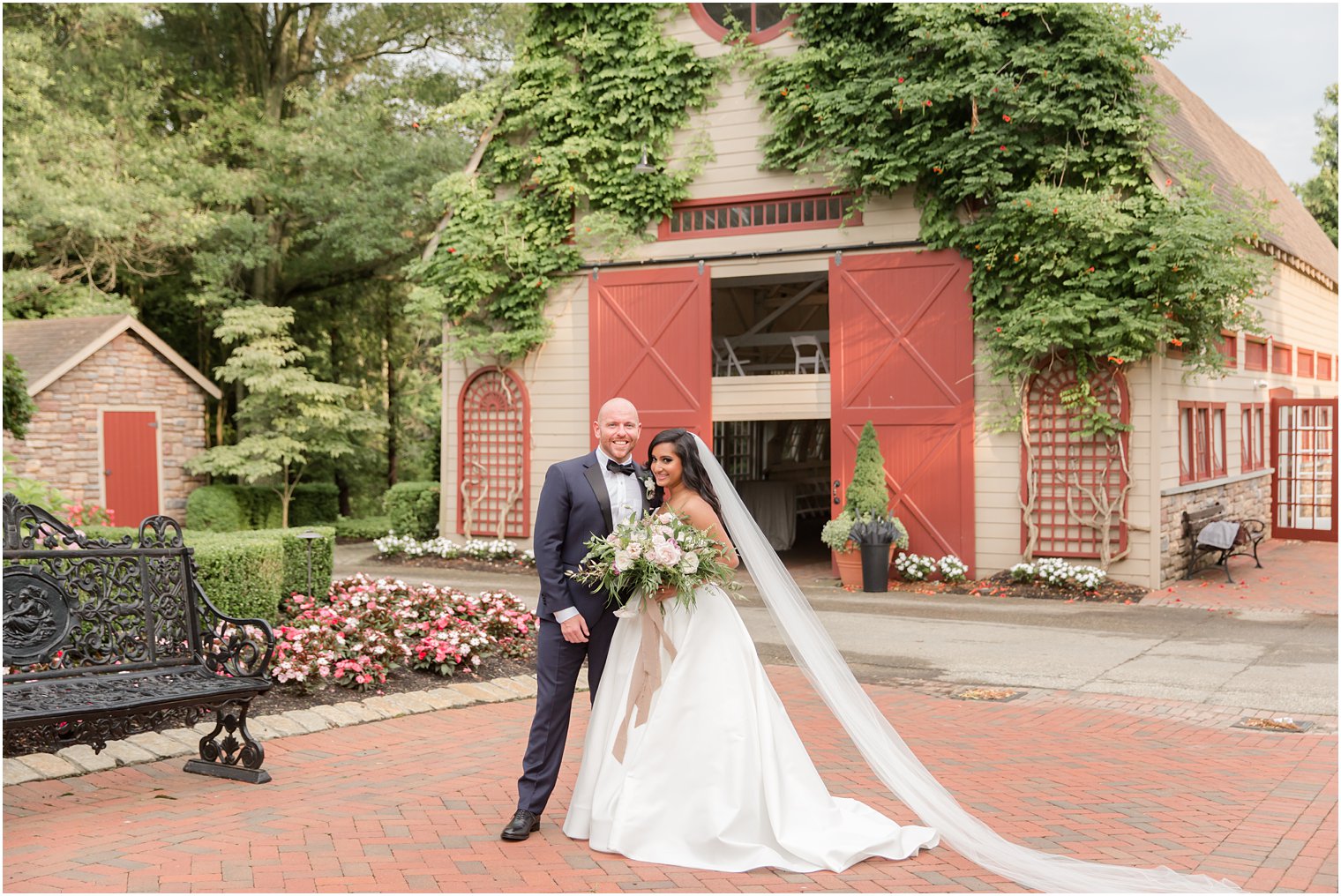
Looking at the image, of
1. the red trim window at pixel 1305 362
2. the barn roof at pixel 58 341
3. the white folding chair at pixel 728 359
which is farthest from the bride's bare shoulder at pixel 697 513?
the red trim window at pixel 1305 362

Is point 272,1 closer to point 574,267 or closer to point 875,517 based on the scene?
point 574,267

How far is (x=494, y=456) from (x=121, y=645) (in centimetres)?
1024

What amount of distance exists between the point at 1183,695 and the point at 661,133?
9588 millimetres

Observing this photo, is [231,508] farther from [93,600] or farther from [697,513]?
[697,513]

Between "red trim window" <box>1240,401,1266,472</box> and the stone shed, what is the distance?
16.4 metres

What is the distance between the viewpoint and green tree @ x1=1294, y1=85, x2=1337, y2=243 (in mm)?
29922

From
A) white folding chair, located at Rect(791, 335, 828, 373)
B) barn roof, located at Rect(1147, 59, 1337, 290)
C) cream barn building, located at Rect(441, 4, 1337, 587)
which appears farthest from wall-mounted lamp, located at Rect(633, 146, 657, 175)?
barn roof, located at Rect(1147, 59, 1337, 290)

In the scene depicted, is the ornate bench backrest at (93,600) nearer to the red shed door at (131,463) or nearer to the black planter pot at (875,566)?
the black planter pot at (875,566)

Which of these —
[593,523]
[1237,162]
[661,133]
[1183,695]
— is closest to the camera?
[593,523]

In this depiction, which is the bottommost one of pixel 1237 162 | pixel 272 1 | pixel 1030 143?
pixel 1030 143

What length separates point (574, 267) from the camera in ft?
50.0

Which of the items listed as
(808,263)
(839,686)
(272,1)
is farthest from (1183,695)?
(272,1)

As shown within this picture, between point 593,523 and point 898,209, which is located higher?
point 898,209

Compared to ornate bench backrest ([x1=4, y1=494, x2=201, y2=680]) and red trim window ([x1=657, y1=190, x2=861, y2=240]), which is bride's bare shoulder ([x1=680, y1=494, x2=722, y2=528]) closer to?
ornate bench backrest ([x1=4, y1=494, x2=201, y2=680])
